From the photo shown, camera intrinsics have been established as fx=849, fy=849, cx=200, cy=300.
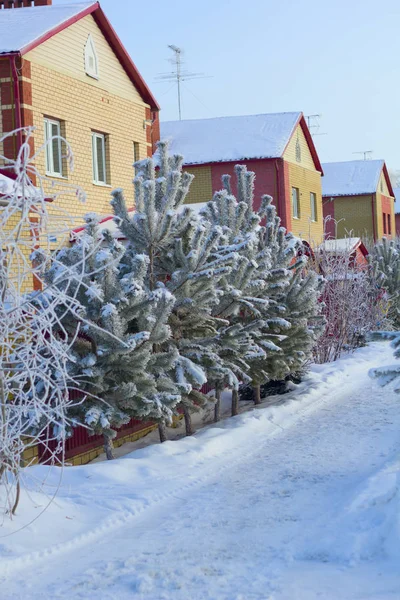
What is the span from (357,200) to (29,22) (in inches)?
1091

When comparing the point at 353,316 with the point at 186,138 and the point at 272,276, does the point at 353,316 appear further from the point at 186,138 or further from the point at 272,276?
the point at 186,138

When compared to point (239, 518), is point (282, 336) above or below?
above

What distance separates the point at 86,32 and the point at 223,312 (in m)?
9.05

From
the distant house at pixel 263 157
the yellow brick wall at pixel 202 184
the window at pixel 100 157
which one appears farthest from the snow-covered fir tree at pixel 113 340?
the yellow brick wall at pixel 202 184

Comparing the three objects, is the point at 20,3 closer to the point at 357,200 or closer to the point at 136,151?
the point at 136,151

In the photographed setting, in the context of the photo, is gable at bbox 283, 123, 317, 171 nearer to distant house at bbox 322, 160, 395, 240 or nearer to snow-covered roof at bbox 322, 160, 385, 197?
distant house at bbox 322, 160, 395, 240

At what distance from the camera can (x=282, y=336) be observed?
1248 centimetres

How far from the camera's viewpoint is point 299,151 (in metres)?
29.6

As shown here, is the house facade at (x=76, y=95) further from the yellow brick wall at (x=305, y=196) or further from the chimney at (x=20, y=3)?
the yellow brick wall at (x=305, y=196)

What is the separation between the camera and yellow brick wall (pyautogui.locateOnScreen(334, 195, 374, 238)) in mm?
41719

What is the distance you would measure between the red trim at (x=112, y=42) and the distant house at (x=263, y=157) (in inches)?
262

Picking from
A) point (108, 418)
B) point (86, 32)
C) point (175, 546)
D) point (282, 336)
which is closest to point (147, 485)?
point (108, 418)

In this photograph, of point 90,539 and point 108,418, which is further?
point 108,418

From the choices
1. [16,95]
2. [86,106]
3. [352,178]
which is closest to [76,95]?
[86,106]
